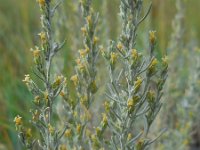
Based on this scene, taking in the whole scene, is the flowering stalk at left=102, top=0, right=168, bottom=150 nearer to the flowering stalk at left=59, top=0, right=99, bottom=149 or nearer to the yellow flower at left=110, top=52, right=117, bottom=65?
the yellow flower at left=110, top=52, right=117, bottom=65

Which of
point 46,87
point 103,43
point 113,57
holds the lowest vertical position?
point 46,87

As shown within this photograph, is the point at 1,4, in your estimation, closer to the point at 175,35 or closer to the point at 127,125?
the point at 175,35

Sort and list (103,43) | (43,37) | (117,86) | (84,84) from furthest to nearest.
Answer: (103,43)
(84,84)
(117,86)
(43,37)

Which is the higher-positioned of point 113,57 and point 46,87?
point 113,57

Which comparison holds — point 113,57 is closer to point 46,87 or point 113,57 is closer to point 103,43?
point 46,87

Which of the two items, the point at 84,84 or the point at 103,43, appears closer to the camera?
the point at 84,84

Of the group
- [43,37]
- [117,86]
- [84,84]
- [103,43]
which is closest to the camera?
[43,37]

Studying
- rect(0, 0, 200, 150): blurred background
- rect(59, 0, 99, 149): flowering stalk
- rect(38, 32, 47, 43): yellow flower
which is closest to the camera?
rect(38, 32, 47, 43): yellow flower

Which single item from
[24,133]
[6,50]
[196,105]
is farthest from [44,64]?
[6,50]

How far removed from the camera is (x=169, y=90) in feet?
11.6

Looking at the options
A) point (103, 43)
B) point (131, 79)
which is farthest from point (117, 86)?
point (103, 43)

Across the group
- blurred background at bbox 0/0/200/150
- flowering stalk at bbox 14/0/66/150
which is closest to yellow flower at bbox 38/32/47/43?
flowering stalk at bbox 14/0/66/150

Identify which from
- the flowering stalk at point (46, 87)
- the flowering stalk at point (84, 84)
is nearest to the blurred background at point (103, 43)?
the flowering stalk at point (84, 84)

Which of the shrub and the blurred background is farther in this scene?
the blurred background
